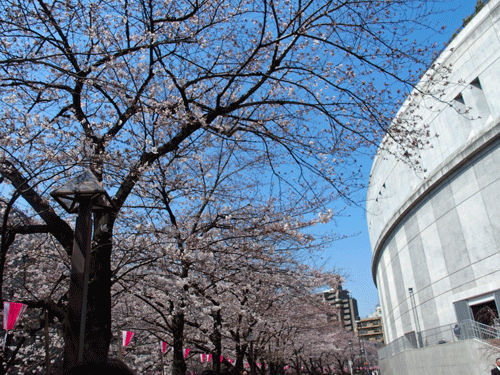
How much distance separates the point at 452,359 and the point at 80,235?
15.7 meters

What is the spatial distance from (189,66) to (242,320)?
12.1 meters

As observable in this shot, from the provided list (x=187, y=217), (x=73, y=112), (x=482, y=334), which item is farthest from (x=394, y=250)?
(x=73, y=112)

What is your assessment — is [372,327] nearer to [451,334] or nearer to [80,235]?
[451,334]

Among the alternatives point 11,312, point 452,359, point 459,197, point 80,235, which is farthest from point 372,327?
point 80,235

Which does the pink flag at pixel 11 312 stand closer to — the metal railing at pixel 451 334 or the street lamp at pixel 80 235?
the street lamp at pixel 80 235

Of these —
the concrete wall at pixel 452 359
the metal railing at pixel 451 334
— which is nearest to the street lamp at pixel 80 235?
the concrete wall at pixel 452 359

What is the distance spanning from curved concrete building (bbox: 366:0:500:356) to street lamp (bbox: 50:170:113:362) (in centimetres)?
963

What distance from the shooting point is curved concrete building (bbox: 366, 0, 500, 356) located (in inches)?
611

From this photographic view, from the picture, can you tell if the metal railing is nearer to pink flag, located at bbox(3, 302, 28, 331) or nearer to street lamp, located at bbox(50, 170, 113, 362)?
street lamp, located at bbox(50, 170, 113, 362)

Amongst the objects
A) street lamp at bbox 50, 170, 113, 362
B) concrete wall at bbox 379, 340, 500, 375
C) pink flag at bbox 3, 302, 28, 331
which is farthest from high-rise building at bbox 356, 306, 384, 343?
street lamp at bbox 50, 170, 113, 362

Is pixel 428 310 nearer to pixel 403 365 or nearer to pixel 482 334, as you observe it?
pixel 403 365

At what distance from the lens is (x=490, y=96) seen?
1563cm

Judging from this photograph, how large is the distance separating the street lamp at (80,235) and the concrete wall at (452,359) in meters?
12.4

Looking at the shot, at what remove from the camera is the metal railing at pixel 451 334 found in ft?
44.8
